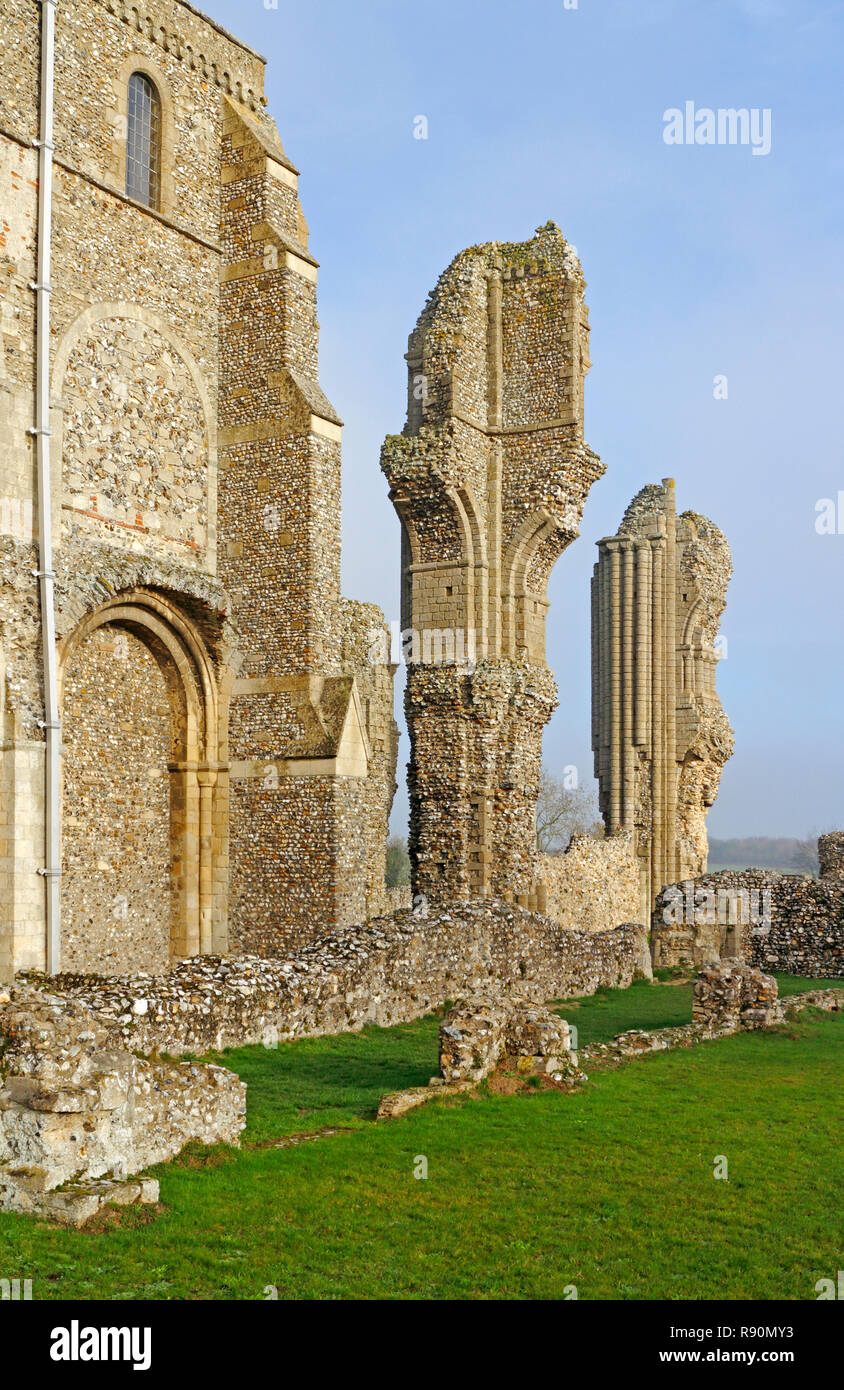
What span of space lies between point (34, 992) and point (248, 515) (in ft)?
36.1

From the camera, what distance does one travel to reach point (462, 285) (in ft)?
80.3

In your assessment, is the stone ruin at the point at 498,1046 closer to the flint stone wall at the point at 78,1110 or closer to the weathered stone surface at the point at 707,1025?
the weathered stone surface at the point at 707,1025

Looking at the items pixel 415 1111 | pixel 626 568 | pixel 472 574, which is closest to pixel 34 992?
pixel 415 1111

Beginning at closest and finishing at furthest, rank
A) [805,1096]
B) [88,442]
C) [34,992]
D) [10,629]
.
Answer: [34,992] → [805,1096] → [10,629] → [88,442]

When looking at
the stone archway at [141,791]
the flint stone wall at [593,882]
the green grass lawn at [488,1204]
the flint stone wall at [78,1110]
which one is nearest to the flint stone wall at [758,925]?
the flint stone wall at [593,882]

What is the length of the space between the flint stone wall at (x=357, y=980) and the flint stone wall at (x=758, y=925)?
161 inches

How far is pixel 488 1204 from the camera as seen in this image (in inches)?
311

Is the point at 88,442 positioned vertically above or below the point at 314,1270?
above

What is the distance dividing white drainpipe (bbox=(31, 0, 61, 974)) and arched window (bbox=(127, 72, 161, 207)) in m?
2.10

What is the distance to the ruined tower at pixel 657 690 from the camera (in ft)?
117

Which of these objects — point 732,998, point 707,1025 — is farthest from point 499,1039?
point 732,998

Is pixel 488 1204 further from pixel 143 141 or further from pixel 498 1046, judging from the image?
pixel 143 141

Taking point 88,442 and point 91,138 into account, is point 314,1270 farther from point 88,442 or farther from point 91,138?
point 91,138

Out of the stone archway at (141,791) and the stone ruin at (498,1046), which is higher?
the stone archway at (141,791)
